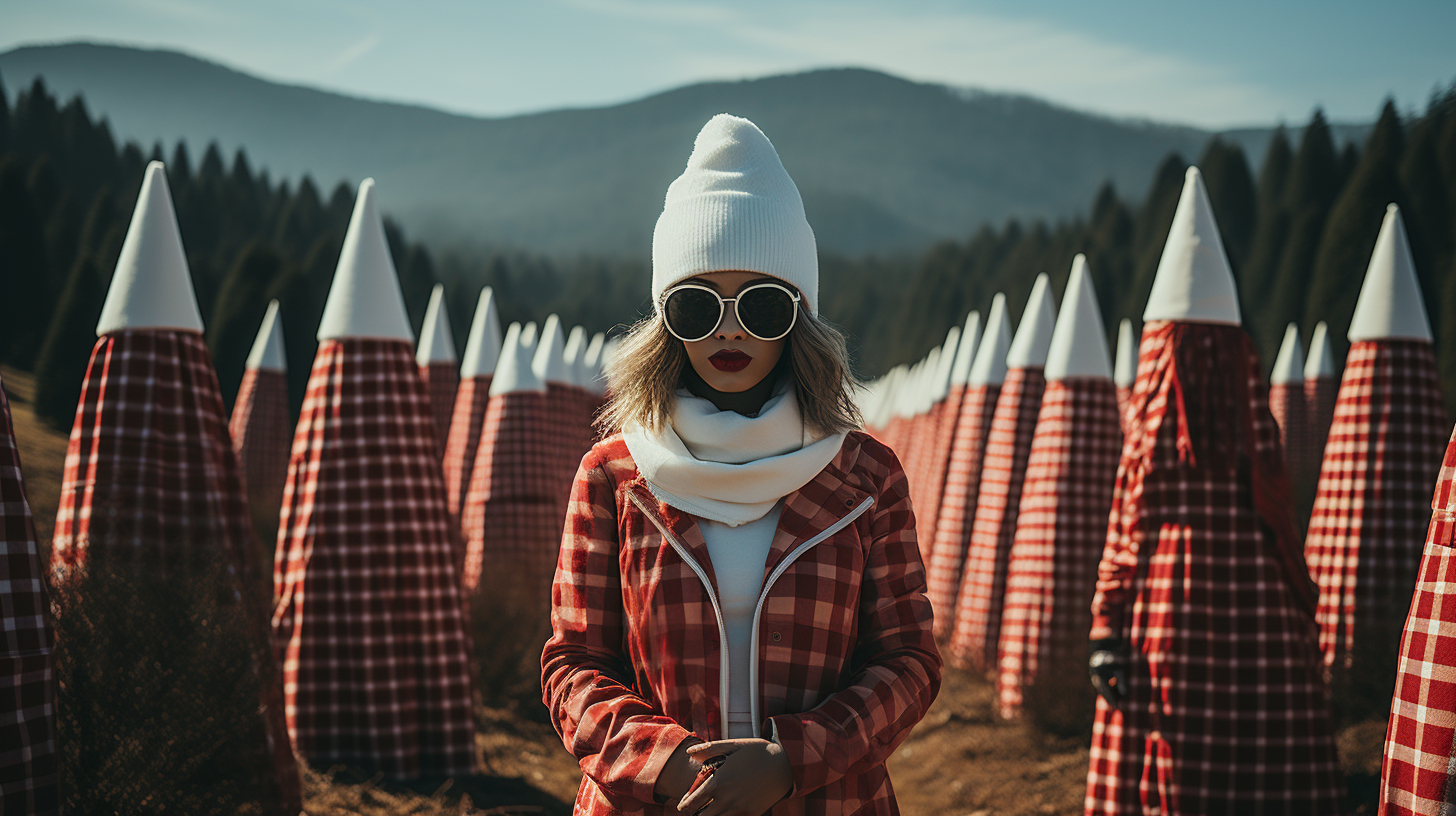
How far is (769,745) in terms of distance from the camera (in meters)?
1.89

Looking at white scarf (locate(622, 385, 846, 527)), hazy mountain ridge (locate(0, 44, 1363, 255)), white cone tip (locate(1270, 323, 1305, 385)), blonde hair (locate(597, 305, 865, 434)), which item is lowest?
white scarf (locate(622, 385, 846, 527))

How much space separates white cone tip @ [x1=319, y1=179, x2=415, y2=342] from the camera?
243 inches

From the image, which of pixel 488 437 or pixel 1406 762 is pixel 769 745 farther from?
pixel 488 437

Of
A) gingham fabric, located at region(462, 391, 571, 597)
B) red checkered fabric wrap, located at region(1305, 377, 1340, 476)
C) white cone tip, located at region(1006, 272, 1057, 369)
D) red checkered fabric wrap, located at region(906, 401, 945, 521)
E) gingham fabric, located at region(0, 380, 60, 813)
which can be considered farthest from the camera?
red checkered fabric wrap, located at region(1305, 377, 1340, 476)

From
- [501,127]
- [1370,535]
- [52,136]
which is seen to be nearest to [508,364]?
[1370,535]

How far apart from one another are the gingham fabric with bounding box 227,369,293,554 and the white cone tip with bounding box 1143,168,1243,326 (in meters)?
12.0

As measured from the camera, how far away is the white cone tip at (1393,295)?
711 centimetres

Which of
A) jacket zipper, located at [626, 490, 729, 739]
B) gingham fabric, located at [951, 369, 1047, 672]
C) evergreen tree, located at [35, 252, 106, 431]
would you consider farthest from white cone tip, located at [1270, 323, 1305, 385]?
evergreen tree, located at [35, 252, 106, 431]

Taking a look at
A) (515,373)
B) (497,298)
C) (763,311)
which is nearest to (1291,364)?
(515,373)

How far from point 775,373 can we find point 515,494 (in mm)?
8532

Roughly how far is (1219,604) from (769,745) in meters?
3.59

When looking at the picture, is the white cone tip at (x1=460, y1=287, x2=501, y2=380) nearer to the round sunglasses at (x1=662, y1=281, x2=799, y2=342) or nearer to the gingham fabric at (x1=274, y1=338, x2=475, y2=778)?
the gingham fabric at (x1=274, y1=338, x2=475, y2=778)

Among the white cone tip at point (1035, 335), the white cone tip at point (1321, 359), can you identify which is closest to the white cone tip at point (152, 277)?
the white cone tip at point (1035, 335)

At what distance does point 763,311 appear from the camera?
2.20m
